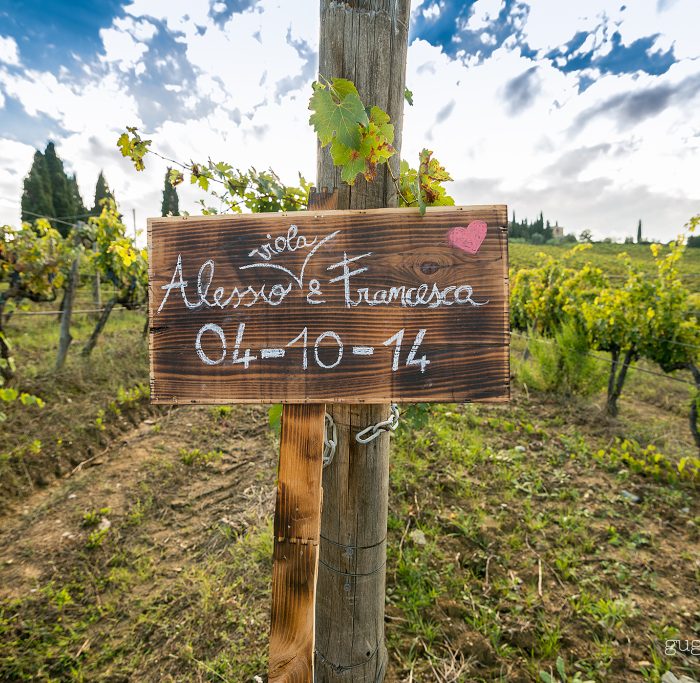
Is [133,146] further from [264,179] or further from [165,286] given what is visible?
[165,286]

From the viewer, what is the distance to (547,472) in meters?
3.50

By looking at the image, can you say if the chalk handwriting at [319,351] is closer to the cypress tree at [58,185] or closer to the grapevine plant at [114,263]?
the grapevine plant at [114,263]

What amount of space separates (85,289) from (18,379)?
13179mm

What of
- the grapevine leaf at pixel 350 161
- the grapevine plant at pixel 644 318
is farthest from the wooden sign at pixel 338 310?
the grapevine plant at pixel 644 318

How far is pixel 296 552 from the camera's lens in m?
1.01

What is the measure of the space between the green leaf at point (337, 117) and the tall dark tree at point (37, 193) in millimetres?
41419

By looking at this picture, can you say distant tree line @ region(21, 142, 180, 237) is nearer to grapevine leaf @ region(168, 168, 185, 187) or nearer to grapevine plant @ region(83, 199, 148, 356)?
grapevine plant @ region(83, 199, 148, 356)

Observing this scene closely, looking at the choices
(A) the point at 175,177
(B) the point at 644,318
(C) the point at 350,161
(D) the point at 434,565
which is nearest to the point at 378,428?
(C) the point at 350,161

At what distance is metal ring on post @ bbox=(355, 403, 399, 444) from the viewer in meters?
1.21

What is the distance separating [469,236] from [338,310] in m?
0.41

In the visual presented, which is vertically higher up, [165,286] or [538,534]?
[165,286]

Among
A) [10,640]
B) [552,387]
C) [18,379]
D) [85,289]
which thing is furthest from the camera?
[85,289]

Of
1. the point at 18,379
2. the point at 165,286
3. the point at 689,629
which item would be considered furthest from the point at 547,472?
the point at 18,379

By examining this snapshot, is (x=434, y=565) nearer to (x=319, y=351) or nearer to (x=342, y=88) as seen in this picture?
(x=319, y=351)
